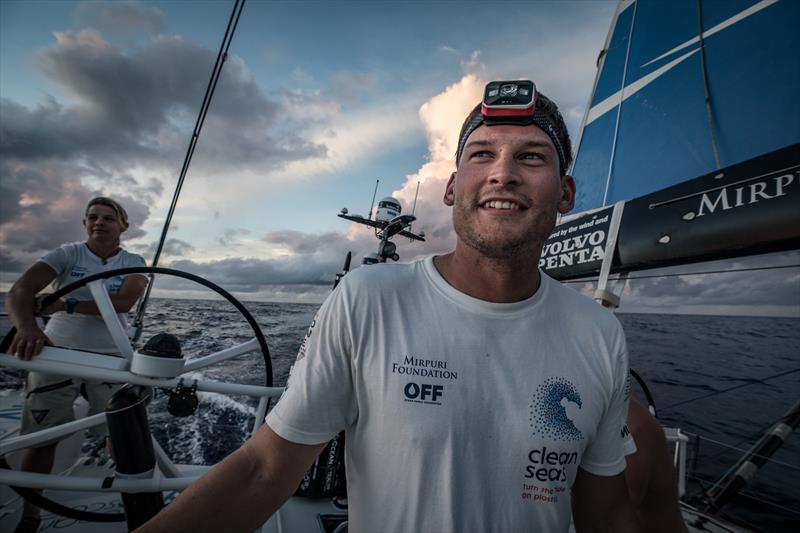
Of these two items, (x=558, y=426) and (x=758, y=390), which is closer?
(x=558, y=426)

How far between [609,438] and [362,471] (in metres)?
0.82

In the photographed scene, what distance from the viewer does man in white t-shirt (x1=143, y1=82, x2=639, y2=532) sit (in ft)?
2.93

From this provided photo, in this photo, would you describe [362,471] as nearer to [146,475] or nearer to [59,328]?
[146,475]

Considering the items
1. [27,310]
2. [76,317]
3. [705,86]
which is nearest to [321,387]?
[27,310]

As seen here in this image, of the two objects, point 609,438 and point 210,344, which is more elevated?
point 609,438

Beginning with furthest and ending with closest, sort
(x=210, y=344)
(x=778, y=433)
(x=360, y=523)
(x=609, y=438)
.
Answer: (x=210, y=344)
(x=778, y=433)
(x=609, y=438)
(x=360, y=523)

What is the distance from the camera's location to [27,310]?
66.7 inches

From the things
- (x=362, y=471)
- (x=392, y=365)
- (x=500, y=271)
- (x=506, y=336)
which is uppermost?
(x=500, y=271)

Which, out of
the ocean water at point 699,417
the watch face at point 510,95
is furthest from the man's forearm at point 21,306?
the ocean water at point 699,417

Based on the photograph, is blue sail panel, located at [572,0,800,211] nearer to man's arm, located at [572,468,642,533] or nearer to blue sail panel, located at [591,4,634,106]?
blue sail panel, located at [591,4,634,106]

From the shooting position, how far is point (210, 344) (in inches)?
461

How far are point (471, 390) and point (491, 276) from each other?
38cm

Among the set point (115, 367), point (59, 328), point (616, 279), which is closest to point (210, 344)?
point (59, 328)

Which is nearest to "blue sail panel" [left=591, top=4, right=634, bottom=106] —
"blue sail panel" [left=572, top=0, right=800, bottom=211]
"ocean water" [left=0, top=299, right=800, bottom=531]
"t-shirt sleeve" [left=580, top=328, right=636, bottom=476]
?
"blue sail panel" [left=572, top=0, right=800, bottom=211]
